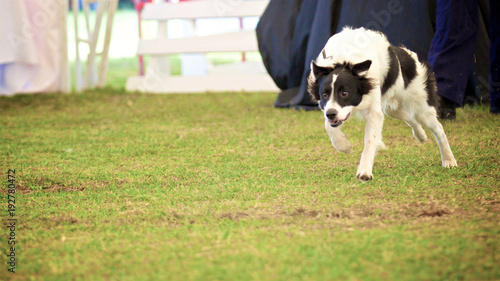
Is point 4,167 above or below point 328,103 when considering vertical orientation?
below

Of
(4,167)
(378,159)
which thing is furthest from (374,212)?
(4,167)

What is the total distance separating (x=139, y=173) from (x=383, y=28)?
117 inches

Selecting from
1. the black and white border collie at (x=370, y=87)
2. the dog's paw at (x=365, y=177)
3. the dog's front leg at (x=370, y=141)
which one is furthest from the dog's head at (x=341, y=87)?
the dog's paw at (x=365, y=177)

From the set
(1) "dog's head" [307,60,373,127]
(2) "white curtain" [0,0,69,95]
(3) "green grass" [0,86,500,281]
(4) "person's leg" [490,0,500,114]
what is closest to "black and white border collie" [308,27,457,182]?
(1) "dog's head" [307,60,373,127]

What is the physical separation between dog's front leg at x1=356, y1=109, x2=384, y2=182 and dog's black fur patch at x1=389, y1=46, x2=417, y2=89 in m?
0.45

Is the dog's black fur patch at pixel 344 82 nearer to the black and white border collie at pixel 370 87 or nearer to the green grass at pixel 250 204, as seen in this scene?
the black and white border collie at pixel 370 87

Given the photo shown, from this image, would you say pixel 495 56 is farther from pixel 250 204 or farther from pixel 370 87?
pixel 250 204

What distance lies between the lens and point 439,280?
77.5 inches

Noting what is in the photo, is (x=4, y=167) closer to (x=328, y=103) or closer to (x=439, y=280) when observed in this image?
(x=328, y=103)

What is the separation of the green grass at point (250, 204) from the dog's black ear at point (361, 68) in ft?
2.05

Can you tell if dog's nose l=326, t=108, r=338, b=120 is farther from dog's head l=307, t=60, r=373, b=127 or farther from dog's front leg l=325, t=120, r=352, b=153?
dog's front leg l=325, t=120, r=352, b=153

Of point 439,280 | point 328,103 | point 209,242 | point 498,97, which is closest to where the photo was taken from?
point 439,280

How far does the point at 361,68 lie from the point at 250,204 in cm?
97

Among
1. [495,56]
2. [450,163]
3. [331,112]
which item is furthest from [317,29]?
[331,112]
